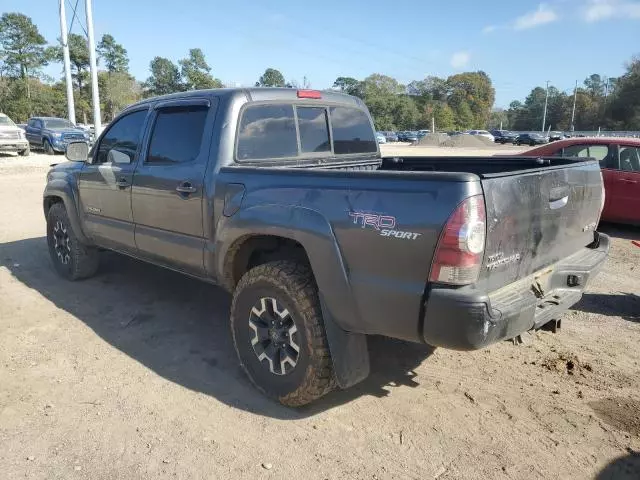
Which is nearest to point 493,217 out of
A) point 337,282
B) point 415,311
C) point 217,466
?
point 415,311

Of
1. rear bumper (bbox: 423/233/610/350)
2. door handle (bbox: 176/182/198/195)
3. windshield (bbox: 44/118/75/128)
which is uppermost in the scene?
windshield (bbox: 44/118/75/128)

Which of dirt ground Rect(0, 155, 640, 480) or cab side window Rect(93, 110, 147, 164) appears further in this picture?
cab side window Rect(93, 110, 147, 164)

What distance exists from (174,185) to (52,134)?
2269 cm

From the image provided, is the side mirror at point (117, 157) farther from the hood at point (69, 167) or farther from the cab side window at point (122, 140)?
the hood at point (69, 167)

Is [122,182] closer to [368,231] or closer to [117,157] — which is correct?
[117,157]

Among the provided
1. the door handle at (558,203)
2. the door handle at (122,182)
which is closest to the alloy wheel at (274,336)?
the door handle at (558,203)

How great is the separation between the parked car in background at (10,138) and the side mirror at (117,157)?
19.6 metres

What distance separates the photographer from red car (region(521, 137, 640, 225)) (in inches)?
314

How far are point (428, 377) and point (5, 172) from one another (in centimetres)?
1738

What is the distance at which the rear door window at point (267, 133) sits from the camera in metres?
3.75

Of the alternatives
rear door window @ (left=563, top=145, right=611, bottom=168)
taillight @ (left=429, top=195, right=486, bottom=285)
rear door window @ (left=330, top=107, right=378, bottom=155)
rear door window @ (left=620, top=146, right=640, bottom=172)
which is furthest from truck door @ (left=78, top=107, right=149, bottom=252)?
rear door window @ (left=620, top=146, right=640, bottom=172)

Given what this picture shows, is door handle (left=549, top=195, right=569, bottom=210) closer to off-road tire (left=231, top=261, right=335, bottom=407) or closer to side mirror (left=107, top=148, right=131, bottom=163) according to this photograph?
off-road tire (left=231, top=261, right=335, bottom=407)

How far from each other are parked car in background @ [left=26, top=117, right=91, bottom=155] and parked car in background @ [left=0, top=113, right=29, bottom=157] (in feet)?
5.75

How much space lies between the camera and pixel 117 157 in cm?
471
